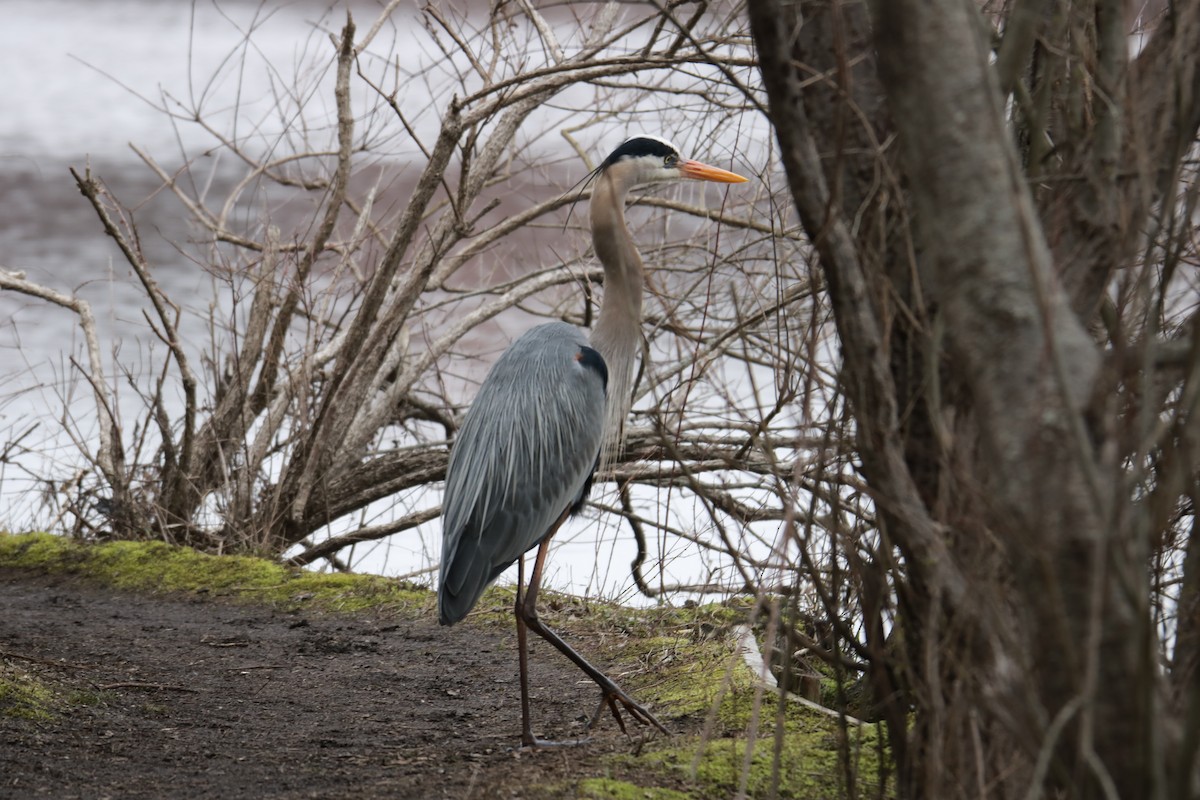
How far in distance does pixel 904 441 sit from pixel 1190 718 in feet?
2.75

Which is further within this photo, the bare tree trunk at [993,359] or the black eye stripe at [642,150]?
the black eye stripe at [642,150]

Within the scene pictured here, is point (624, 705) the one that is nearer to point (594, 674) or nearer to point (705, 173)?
point (594, 674)

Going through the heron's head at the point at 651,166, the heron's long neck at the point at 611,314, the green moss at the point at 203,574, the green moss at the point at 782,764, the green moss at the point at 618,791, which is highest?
the heron's head at the point at 651,166

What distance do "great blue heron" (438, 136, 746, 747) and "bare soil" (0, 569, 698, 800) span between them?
15.9 inches

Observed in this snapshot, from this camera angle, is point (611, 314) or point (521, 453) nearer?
point (521, 453)

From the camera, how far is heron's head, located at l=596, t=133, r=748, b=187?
526 centimetres

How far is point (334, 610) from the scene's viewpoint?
20.6 ft

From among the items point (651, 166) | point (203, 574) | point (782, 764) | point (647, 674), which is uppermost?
point (651, 166)

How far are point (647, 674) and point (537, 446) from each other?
1.03m

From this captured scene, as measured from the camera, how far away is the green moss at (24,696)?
4117mm

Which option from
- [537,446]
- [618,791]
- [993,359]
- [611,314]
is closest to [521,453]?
[537,446]

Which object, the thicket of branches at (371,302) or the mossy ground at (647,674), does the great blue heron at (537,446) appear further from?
the thicket of branches at (371,302)

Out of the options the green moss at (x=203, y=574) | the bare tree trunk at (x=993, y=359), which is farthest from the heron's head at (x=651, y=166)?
the bare tree trunk at (x=993, y=359)

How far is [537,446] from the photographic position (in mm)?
4703
